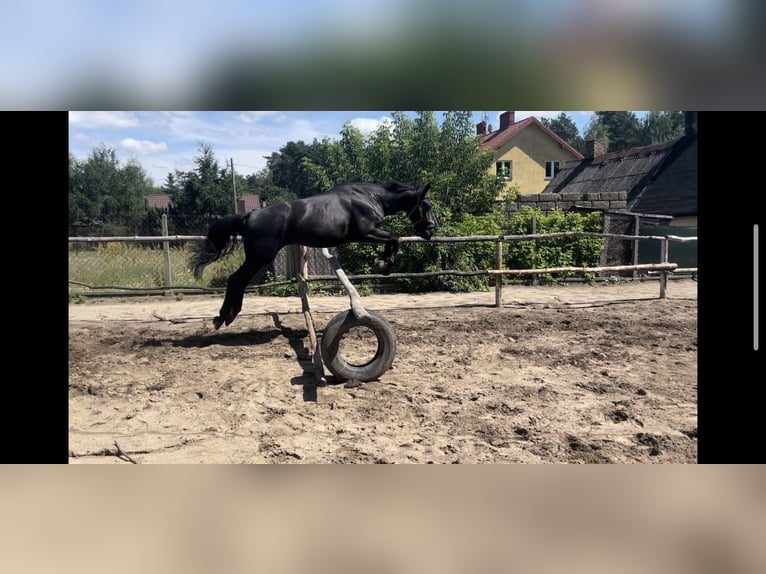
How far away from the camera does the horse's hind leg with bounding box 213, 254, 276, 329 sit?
483cm

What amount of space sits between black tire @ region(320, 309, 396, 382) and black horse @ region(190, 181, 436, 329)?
32.5 inches

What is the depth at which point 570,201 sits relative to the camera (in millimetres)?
10742

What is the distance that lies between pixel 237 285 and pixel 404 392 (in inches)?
74.0

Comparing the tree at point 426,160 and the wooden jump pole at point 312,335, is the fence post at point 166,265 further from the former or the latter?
the wooden jump pole at point 312,335

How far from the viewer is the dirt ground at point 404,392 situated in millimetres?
3320

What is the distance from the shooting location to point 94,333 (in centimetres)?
594

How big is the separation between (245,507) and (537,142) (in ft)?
69.0

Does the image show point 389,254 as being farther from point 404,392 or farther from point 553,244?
point 553,244

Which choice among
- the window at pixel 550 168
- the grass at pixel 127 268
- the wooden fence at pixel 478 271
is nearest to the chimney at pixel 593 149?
the window at pixel 550 168

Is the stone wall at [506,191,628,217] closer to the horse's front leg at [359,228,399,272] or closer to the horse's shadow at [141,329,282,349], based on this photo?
the horse's front leg at [359,228,399,272]
